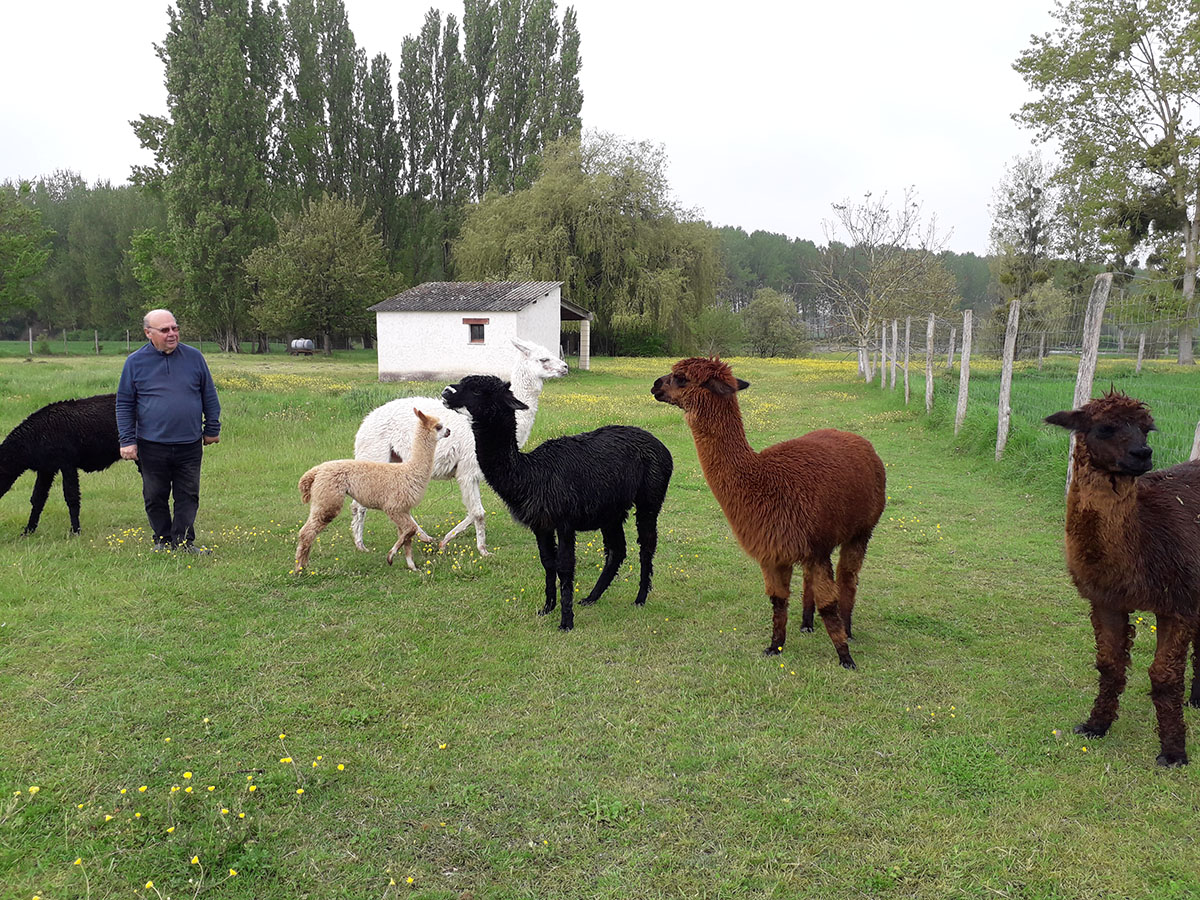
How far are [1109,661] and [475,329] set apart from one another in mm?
26548

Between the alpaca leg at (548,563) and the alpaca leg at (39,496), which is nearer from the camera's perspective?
the alpaca leg at (548,563)

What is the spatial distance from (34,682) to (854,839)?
4.31 m

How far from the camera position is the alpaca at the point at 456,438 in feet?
23.0

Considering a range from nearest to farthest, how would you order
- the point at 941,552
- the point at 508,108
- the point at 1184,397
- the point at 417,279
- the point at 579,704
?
the point at 579,704
the point at 941,552
the point at 1184,397
the point at 508,108
the point at 417,279

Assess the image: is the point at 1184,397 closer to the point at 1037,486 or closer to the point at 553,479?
the point at 1037,486

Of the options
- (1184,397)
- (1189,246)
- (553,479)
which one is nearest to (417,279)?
(1189,246)

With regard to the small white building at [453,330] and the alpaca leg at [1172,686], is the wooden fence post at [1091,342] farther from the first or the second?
the small white building at [453,330]

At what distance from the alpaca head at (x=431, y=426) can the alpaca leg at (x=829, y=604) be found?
3301 millimetres

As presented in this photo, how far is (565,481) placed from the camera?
5.22m

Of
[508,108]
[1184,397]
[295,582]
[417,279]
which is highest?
[508,108]

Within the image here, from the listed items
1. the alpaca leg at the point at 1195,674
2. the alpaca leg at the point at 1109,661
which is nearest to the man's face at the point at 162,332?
the alpaca leg at the point at 1109,661

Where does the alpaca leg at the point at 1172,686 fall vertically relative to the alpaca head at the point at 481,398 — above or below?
below

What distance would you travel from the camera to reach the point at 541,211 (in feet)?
124

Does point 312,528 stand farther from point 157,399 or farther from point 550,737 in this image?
point 550,737
